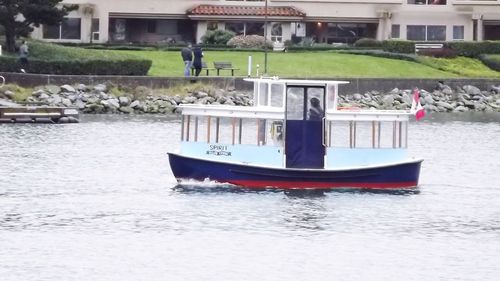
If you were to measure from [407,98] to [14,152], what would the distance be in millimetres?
33564

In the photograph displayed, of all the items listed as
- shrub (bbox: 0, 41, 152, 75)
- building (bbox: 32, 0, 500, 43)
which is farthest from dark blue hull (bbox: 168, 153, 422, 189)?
building (bbox: 32, 0, 500, 43)

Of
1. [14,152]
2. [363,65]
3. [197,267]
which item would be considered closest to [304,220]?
[197,267]

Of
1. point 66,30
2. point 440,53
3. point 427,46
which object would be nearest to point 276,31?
point 427,46

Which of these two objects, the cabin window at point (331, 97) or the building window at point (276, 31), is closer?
the cabin window at point (331, 97)

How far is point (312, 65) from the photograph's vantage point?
92.2 metres

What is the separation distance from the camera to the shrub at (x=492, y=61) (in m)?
99.1

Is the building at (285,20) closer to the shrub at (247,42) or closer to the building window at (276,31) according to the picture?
the building window at (276,31)

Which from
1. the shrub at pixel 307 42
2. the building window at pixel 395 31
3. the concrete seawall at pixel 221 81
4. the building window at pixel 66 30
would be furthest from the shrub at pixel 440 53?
the building window at pixel 66 30

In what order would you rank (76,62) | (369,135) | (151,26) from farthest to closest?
(151,26) → (76,62) → (369,135)

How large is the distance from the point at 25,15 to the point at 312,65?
57.1ft

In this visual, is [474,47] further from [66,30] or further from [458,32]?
[66,30]

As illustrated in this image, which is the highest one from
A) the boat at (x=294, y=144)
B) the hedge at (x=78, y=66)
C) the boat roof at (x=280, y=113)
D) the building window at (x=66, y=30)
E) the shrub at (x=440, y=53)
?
the building window at (x=66, y=30)

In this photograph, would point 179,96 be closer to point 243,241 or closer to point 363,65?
point 363,65

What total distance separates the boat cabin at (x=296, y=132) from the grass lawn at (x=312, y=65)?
39.1m
